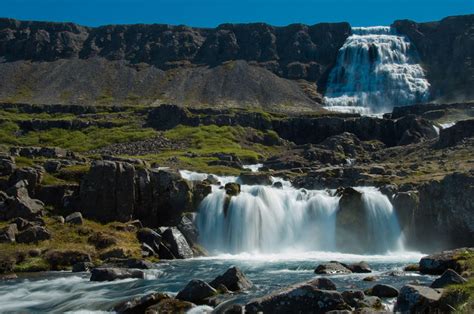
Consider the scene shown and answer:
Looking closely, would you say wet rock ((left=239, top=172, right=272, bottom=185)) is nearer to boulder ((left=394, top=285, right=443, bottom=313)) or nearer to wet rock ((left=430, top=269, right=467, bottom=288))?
wet rock ((left=430, top=269, right=467, bottom=288))

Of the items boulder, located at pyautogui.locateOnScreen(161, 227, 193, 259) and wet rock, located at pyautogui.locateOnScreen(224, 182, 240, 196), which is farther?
wet rock, located at pyautogui.locateOnScreen(224, 182, 240, 196)

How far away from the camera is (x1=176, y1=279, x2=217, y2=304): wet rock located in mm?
30656

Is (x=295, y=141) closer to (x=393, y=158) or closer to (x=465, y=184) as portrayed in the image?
(x=393, y=158)

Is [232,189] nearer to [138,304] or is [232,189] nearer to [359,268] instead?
[359,268]

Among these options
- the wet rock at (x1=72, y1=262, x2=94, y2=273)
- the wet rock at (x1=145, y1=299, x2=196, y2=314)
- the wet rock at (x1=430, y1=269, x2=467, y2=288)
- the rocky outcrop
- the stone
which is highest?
the rocky outcrop

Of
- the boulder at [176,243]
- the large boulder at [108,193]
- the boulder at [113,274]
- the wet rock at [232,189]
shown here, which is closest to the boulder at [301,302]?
the boulder at [113,274]

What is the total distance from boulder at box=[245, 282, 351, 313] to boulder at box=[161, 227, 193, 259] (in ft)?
102

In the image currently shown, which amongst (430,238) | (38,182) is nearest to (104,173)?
(38,182)

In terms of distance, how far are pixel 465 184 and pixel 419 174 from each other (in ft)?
81.8

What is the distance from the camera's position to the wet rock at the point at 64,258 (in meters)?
48.3

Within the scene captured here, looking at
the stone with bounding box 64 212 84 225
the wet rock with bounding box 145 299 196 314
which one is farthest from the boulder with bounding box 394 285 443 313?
the stone with bounding box 64 212 84 225

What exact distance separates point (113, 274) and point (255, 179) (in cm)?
5213

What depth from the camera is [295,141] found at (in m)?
176

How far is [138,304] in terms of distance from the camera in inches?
1158
